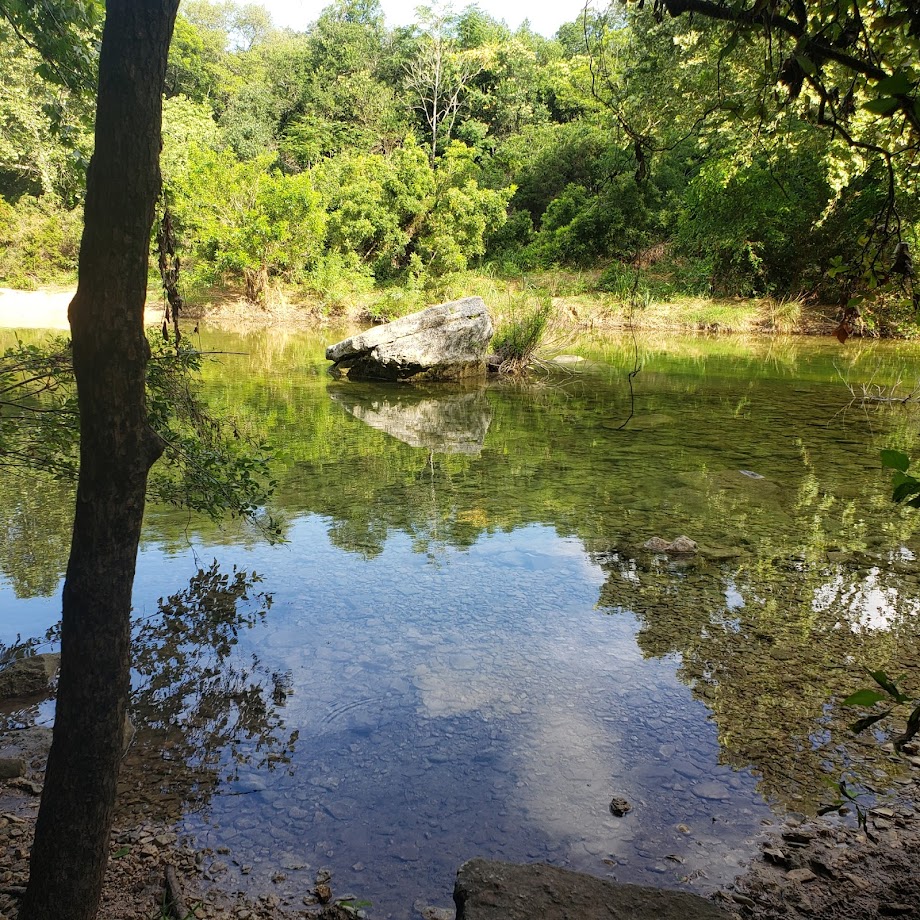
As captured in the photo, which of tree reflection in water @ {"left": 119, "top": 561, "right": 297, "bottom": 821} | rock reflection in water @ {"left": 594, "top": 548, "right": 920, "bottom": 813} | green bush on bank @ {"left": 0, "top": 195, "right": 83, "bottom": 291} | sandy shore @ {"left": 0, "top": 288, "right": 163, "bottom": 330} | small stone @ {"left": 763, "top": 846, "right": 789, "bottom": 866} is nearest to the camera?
small stone @ {"left": 763, "top": 846, "right": 789, "bottom": 866}

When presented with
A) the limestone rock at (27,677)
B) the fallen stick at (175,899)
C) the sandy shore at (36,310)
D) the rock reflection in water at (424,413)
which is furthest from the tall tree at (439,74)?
the fallen stick at (175,899)

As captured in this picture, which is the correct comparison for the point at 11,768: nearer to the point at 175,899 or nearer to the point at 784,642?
the point at 175,899

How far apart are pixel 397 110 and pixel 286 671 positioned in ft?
124

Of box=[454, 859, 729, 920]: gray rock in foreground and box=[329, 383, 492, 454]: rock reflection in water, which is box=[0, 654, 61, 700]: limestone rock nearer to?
box=[454, 859, 729, 920]: gray rock in foreground

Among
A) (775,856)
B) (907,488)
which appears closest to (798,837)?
(775,856)

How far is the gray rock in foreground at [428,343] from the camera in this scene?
1455 cm

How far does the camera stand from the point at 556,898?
241 cm

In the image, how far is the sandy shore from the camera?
21.7 m

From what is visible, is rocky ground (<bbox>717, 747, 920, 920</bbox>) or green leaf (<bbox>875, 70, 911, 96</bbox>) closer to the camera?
green leaf (<bbox>875, 70, 911, 96</bbox>)

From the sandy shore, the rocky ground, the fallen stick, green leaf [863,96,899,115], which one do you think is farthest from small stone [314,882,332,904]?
the sandy shore

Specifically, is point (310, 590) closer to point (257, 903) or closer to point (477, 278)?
point (257, 903)

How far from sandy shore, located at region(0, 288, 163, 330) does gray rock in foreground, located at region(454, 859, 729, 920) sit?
21460 millimetres

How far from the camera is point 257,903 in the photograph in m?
2.66

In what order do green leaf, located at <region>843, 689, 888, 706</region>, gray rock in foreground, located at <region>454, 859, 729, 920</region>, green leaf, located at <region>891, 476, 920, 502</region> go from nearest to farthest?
green leaf, located at <region>843, 689, 888, 706</region>
green leaf, located at <region>891, 476, 920, 502</region>
gray rock in foreground, located at <region>454, 859, 729, 920</region>
